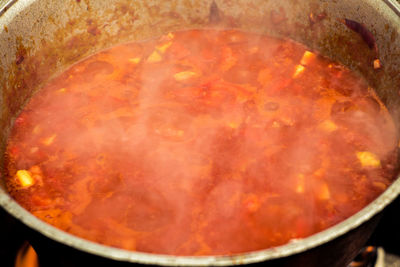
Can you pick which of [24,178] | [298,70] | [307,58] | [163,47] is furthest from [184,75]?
[24,178]

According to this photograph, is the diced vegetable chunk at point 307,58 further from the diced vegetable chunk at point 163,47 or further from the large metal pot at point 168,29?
the diced vegetable chunk at point 163,47

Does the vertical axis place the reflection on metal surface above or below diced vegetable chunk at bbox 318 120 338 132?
above

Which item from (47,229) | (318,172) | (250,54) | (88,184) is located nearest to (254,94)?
(250,54)

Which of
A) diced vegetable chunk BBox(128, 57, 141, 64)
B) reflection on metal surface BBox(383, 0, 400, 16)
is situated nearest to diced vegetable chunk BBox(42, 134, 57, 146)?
diced vegetable chunk BBox(128, 57, 141, 64)

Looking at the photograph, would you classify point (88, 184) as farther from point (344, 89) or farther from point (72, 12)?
point (344, 89)

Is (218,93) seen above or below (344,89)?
above

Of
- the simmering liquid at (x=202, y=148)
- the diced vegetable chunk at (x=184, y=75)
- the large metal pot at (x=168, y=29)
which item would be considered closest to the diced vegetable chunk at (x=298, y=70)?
the simmering liquid at (x=202, y=148)

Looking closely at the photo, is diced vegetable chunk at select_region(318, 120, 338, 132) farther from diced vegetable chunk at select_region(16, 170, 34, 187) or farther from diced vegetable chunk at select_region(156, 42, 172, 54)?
diced vegetable chunk at select_region(16, 170, 34, 187)
